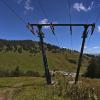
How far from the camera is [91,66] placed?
105 metres

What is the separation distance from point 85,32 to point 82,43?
5.38 ft

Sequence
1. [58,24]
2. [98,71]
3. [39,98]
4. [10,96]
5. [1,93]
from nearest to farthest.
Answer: [39,98] < [10,96] < [1,93] < [58,24] < [98,71]

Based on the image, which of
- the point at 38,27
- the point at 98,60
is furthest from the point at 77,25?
the point at 98,60

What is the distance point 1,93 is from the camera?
32469 mm

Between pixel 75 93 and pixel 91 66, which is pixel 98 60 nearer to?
pixel 91 66

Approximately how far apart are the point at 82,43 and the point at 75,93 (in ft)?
45.6

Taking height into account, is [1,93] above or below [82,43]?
below

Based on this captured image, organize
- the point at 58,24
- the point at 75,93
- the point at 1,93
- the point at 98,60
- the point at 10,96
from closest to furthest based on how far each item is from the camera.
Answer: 1. the point at 75,93
2. the point at 10,96
3. the point at 1,93
4. the point at 58,24
5. the point at 98,60

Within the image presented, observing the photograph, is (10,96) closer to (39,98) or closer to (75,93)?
(39,98)

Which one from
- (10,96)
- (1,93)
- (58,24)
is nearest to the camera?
(10,96)

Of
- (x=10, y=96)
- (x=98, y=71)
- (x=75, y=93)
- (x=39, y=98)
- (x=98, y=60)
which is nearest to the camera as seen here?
(x=39, y=98)

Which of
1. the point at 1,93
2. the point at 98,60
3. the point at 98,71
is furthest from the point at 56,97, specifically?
the point at 98,60

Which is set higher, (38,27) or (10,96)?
(38,27)

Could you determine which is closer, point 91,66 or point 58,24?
point 58,24
